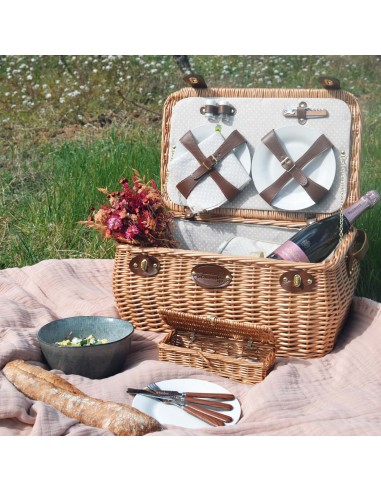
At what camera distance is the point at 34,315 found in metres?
2.59

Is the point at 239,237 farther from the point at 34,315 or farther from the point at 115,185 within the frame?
the point at 115,185

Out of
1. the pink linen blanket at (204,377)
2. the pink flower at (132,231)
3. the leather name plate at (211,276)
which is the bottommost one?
the pink linen blanket at (204,377)

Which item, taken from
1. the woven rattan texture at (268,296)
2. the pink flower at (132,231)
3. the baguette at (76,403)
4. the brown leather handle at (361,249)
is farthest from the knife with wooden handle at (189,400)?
the brown leather handle at (361,249)

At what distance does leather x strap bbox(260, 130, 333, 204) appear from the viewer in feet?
9.04

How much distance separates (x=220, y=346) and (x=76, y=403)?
0.67m

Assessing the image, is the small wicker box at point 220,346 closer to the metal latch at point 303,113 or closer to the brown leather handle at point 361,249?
the brown leather handle at point 361,249

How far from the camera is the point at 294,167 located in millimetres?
2812

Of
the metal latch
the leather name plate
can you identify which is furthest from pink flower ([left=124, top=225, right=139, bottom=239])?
the metal latch

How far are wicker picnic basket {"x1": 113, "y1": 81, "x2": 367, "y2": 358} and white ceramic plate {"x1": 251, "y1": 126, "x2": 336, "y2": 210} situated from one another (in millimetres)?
62

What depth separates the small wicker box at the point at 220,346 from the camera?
217 cm

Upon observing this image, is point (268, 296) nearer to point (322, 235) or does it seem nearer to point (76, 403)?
point (322, 235)

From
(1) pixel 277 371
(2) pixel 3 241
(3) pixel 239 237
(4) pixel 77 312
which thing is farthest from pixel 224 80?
(1) pixel 277 371

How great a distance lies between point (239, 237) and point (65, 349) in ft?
3.36

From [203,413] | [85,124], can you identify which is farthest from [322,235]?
[85,124]
